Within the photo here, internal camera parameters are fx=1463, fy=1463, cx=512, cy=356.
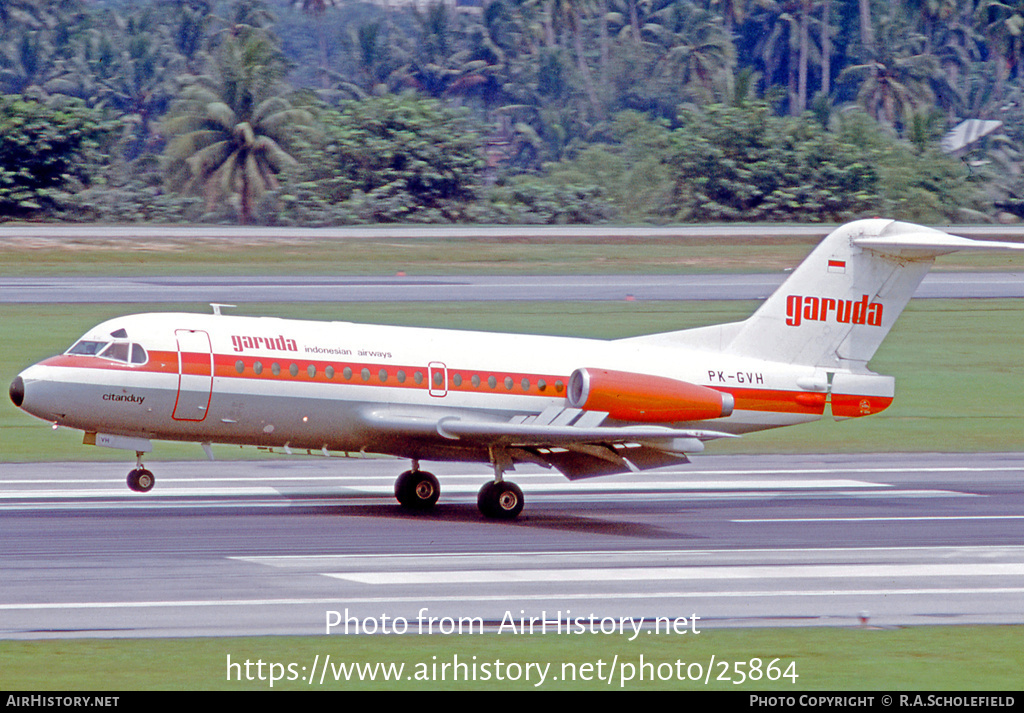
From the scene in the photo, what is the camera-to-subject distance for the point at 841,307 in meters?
26.0

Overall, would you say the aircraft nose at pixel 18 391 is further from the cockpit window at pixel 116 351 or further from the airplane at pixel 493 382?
the cockpit window at pixel 116 351

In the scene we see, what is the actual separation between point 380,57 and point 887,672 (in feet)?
481

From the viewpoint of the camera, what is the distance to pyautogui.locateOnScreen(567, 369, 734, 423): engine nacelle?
23.7m

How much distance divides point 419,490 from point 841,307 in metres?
8.14

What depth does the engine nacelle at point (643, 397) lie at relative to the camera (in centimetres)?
2367

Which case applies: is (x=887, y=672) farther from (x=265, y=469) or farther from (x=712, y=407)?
(x=265, y=469)

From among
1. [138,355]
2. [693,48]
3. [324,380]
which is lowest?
[324,380]

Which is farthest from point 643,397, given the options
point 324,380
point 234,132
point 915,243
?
point 234,132

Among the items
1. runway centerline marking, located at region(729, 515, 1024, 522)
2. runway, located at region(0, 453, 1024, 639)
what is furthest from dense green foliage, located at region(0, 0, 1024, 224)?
runway centerline marking, located at region(729, 515, 1024, 522)

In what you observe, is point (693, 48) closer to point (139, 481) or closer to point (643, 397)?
point (643, 397)

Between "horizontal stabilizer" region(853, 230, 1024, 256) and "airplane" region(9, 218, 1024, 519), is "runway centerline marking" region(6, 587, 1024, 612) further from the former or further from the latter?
"horizontal stabilizer" region(853, 230, 1024, 256)

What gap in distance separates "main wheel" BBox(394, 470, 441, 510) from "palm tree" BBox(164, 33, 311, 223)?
71258 mm

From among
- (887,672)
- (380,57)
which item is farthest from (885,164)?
(887,672)

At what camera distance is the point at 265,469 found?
29859 millimetres
